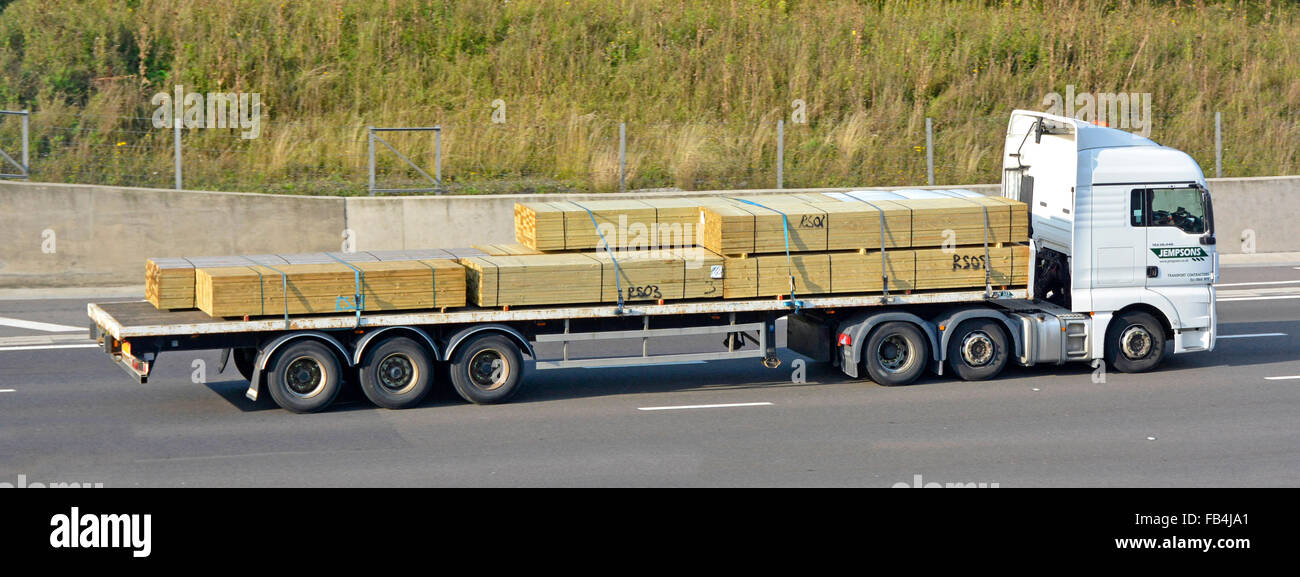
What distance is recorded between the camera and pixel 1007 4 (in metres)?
32.0

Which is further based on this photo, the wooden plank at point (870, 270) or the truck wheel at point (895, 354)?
the truck wheel at point (895, 354)

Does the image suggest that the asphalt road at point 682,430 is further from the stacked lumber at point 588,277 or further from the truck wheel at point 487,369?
the stacked lumber at point 588,277

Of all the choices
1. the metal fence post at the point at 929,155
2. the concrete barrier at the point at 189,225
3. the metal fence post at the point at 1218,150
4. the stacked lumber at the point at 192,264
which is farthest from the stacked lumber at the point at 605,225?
the metal fence post at the point at 1218,150

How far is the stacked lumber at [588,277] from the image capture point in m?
12.8

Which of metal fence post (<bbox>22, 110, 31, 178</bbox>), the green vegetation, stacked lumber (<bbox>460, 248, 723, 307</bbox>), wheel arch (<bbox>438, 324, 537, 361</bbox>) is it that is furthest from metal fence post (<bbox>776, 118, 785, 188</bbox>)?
metal fence post (<bbox>22, 110, 31, 178</bbox>)

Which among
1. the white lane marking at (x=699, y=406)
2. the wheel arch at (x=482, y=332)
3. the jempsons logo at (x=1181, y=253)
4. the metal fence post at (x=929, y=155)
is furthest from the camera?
the metal fence post at (x=929, y=155)

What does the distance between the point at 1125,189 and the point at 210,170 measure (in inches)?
595

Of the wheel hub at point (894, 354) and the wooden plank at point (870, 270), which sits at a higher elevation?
the wooden plank at point (870, 270)

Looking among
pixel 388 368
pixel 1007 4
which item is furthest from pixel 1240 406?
pixel 1007 4

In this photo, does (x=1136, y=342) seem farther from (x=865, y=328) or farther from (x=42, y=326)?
(x=42, y=326)

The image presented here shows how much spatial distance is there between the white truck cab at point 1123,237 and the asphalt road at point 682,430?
618mm

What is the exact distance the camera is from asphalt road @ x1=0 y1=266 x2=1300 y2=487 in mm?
10547

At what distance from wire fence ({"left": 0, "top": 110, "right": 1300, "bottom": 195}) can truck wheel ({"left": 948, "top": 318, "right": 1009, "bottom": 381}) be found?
10052 millimetres
